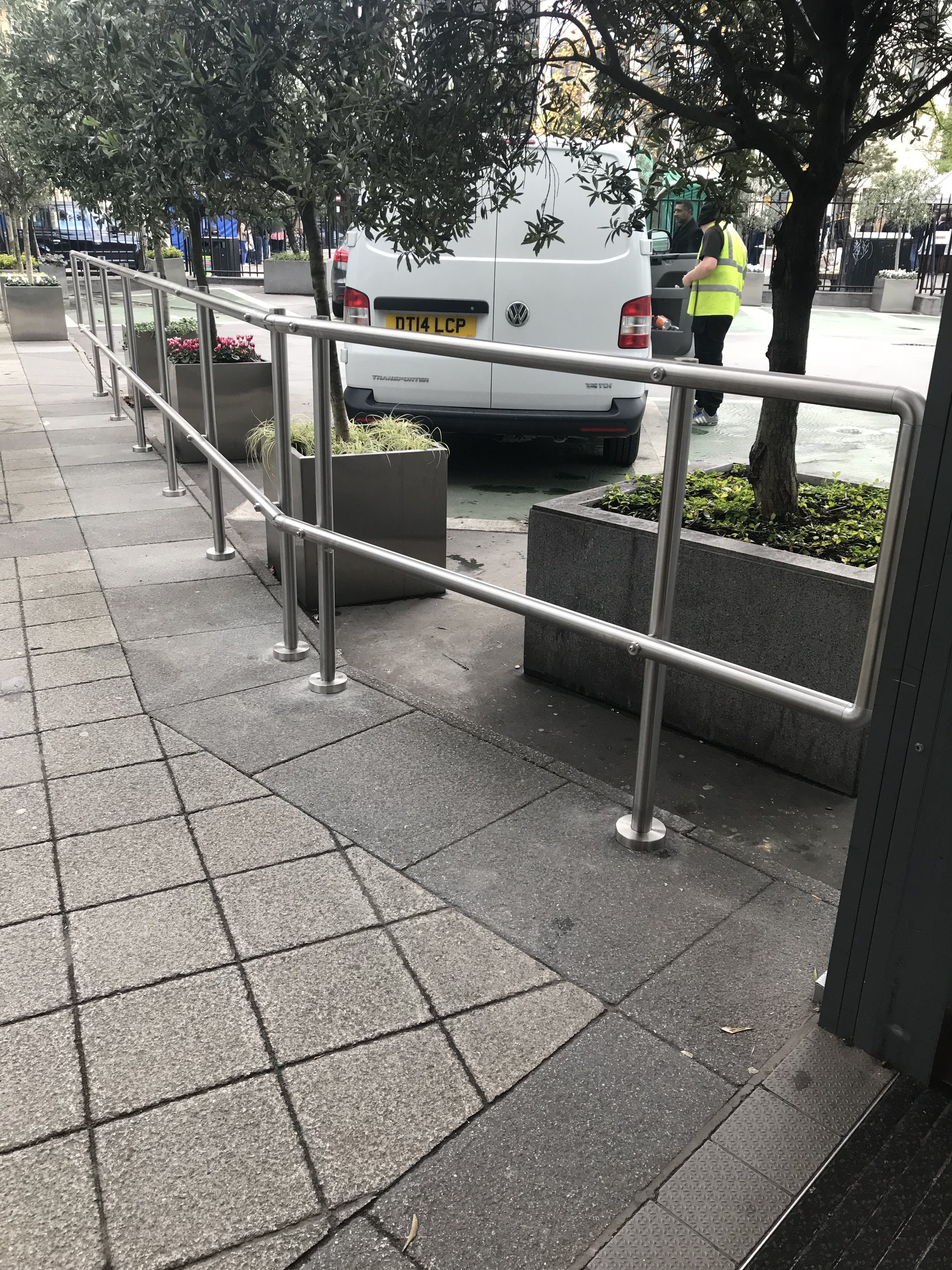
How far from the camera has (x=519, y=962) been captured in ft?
7.36

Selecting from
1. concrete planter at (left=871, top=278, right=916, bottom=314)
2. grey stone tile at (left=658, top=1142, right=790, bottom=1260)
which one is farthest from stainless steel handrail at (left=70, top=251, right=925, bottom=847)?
concrete planter at (left=871, top=278, right=916, bottom=314)

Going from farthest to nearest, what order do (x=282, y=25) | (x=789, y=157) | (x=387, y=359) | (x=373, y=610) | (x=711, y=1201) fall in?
(x=387, y=359)
(x=373, y=610)
(x=282, y=25)
(x=789, y=157)
(x=711, y=1201)

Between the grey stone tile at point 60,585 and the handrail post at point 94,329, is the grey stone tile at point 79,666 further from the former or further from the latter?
the handrail post at point 94,329

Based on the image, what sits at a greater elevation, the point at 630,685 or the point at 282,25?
the point at 282,25

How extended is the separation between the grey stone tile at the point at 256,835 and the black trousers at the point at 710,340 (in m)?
7.62

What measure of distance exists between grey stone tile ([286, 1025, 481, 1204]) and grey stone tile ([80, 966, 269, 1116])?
13 centimetres

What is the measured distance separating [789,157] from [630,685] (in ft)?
6.07

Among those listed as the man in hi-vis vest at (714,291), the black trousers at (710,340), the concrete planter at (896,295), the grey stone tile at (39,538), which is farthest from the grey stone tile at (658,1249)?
the concrete planter at (896,295)

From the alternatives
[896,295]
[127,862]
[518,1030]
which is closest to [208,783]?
[127,862]

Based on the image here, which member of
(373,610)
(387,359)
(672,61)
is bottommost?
(373,610)

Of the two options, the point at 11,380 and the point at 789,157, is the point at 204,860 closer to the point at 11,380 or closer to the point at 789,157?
the point at 789,157

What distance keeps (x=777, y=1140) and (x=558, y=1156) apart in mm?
382

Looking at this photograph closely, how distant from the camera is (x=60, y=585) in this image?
15.2 feet

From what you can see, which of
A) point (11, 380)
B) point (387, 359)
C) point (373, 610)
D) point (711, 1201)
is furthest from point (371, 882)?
point (11, 380)
